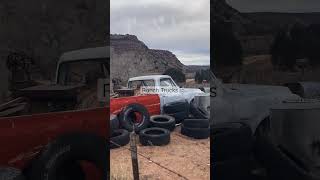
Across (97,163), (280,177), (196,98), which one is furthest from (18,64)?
(280,177)

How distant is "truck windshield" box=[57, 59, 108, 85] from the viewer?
2926 millimetres

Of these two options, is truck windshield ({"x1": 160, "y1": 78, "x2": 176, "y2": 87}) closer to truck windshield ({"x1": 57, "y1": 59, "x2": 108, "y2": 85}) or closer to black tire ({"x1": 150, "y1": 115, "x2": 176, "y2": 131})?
black tire ({"x1": 150, "y1": 115, "x2": 176, "y2": 131})

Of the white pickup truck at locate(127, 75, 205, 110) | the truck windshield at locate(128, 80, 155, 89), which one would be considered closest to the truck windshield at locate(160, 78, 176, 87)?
the white pickup truck at locate(127, 75, 205, 110)

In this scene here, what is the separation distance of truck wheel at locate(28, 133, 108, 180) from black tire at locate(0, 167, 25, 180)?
0.07m

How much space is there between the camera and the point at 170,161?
12.7ft

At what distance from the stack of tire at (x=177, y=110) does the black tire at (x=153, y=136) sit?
18cm

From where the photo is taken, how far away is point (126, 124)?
3979 mm

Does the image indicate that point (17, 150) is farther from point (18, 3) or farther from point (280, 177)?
point (280, 177)

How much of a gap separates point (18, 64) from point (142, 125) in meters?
1.65

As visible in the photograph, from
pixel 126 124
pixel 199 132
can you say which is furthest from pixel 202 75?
pixel 126 124

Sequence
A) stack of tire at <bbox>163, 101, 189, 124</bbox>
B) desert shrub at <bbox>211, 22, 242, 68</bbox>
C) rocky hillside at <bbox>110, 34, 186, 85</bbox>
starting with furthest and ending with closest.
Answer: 1. stack of tire at <bbox>163, 101, 189, 124</bbox>
2. rocky hillside at <bbox>110, 34, 186, 85</bbox>
3. desert shrub at <bbox>211, 22, 242, 68</bbox>

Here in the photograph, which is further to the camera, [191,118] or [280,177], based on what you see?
[191,118]

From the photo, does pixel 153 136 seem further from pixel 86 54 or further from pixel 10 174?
pixel 10 174

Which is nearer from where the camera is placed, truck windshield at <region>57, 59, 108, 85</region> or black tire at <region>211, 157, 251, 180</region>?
truck windshield at <region>57, 59, 108, 85</region>
